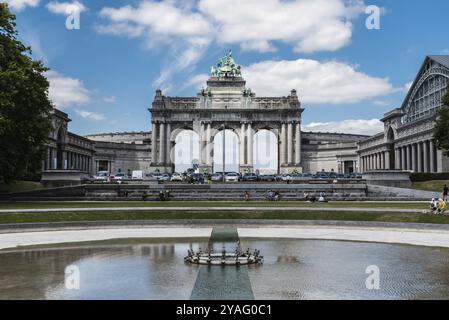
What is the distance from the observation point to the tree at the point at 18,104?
164 ft

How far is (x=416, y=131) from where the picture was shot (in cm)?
10794

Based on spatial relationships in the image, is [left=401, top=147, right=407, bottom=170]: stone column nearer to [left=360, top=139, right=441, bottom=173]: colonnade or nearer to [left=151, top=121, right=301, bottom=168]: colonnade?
[left=360, top=139, right=441, bottom=173]: colonnade

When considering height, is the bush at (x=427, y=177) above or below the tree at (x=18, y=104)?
below

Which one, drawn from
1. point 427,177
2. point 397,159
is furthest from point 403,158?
point 427,177

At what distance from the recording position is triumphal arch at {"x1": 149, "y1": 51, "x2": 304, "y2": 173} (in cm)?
13988

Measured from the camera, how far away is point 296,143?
458 ft

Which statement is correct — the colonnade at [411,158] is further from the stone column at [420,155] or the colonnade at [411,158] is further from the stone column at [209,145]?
the stone column at [209,145]

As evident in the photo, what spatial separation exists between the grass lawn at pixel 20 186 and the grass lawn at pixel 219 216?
32679mm

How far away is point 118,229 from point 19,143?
23270mm

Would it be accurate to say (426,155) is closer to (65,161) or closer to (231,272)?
(65,161)

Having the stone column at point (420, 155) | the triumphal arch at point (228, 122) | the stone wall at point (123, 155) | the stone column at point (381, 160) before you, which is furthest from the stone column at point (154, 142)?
the stone column at point (420, 155)

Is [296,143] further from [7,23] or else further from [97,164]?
[7,23]

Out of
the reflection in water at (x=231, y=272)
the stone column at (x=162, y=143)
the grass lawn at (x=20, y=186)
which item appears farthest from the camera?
the stone column at (x=162, y=143)
